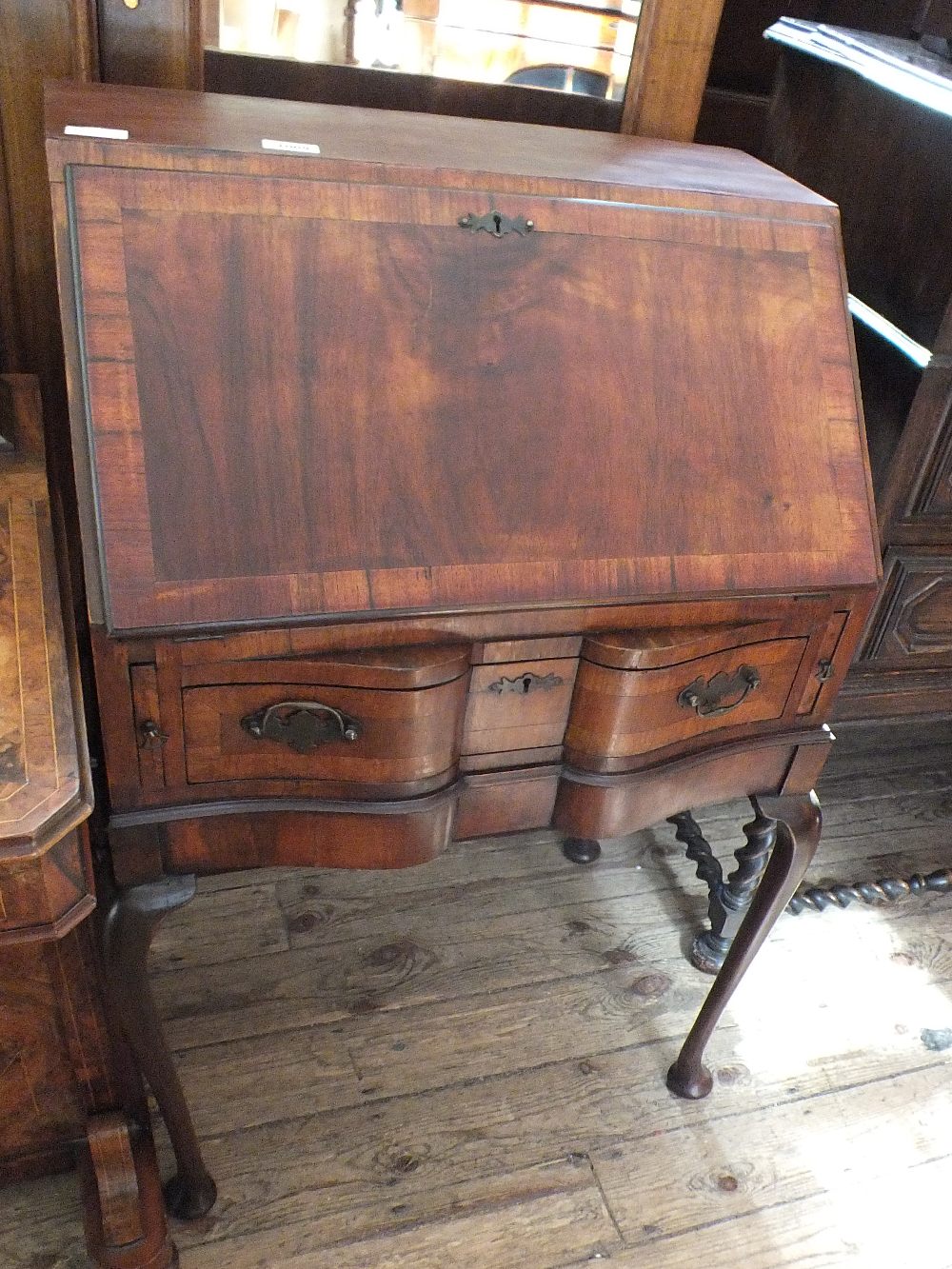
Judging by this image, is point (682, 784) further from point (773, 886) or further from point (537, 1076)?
point (537, 1076)

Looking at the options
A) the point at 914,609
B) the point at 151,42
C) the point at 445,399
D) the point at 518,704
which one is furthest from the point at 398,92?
the point at 914,609

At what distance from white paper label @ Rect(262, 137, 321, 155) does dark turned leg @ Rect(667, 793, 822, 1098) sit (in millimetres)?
873

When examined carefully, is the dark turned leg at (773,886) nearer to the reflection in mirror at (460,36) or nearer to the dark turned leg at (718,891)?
the dark turned leg at (718,891)

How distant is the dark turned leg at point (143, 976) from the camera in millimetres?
1003

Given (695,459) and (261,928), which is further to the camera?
(261,928)

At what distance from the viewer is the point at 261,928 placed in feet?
5.62

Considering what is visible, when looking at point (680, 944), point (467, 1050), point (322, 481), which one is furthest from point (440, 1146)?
point (322, 481)

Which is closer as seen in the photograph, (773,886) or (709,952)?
(773,886)

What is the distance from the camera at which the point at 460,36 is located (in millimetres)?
1396

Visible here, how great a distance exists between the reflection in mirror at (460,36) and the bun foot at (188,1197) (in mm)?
1428

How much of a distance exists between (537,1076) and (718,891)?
1.33ft

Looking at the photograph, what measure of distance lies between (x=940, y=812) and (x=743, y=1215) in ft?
3.35

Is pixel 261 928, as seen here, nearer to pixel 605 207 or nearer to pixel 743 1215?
pixel 743 1215

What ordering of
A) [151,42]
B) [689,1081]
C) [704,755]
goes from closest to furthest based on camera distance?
[704,755] → [151,42] → [689,1081]
